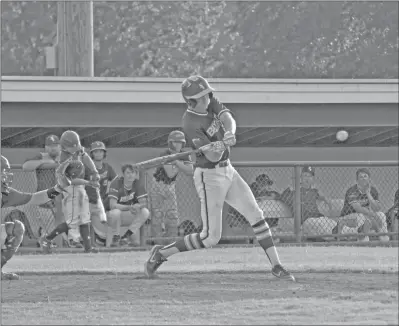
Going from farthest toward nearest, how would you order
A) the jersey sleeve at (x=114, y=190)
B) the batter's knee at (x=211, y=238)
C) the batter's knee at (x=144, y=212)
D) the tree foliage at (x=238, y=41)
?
the tree foliage at (x=238, y=41) → the jersey sleeve at (x=114, y=190) → the batter's knee at (x=144, y=212) → the batter's knee at (x=211, y=238)

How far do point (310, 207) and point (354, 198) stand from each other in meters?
0.61

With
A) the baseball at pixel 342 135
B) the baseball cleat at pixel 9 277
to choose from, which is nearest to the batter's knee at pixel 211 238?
the baseball cleat at pixel 9 277

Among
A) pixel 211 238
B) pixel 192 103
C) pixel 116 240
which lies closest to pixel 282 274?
pixel 211 238

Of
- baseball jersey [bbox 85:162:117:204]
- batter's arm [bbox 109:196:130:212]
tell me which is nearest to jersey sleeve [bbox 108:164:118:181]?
baseball jersey [bbox 85:162:117:204]

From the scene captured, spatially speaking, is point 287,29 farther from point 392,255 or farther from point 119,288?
point 119,288

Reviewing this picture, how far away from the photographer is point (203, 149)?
10.2 meters

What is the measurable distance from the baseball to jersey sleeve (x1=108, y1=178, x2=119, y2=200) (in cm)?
403

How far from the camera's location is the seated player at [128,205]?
15.0m

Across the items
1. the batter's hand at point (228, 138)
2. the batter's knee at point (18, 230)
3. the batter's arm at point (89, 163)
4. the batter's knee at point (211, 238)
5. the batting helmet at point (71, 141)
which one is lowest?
the batter's knee at point (211, 238)

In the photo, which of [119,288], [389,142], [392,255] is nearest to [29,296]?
[119,288]

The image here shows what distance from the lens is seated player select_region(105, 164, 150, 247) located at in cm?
1502

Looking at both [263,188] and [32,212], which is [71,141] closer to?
[32,212]

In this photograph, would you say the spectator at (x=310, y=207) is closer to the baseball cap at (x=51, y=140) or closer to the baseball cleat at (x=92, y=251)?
the baseball cleat at (x=92, y=251)

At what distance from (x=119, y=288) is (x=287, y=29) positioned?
10.6m
